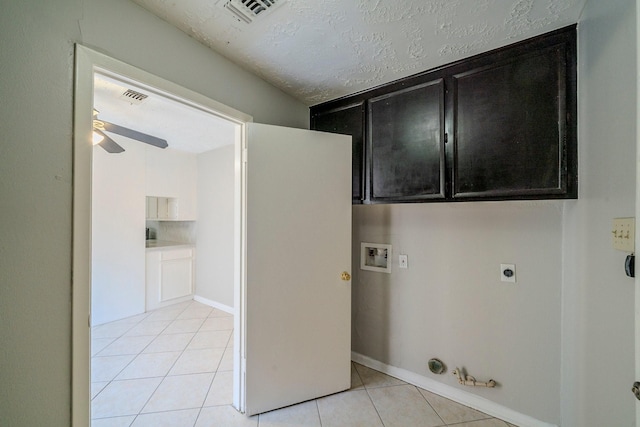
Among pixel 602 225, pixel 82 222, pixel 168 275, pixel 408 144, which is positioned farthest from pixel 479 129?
pixel 168 275

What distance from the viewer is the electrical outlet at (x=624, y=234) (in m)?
0.80

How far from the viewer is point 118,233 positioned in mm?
3145

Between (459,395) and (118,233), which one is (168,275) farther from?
(459,395)

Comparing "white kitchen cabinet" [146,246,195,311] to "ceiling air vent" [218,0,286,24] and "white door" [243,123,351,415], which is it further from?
"ceiling air vent" [218,0,286,24]

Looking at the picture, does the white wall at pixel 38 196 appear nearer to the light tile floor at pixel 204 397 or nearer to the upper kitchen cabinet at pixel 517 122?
the light tile floor at pixel 204 397

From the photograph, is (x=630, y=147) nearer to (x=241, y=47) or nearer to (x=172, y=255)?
(x=241, y=47)

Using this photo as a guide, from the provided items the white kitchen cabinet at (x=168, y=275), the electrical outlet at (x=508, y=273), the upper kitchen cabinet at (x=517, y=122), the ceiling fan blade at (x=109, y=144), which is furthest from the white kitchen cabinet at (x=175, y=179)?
the electrical outlet at (x=508, y=273)

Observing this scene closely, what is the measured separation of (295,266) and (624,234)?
5.00 ft

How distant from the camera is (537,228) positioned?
4.91 ft

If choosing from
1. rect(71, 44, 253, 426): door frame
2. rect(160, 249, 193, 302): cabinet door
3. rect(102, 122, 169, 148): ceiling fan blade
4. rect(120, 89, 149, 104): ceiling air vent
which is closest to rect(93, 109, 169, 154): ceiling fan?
rect(102, 122, 169, 148): ceiling fan blade

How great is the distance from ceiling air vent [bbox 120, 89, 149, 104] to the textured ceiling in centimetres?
100

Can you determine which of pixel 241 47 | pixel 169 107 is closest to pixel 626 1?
pixel 241 47

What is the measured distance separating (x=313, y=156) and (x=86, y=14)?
1.24 m

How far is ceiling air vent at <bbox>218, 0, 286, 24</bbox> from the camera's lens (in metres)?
1.14
